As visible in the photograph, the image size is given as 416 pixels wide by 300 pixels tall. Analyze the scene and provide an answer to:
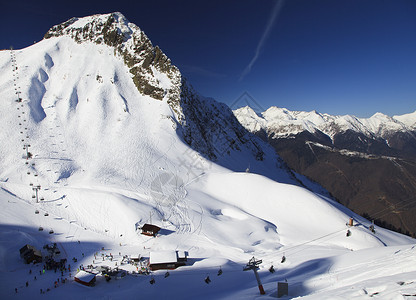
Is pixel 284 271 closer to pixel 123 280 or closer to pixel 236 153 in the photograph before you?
pixel 123 280

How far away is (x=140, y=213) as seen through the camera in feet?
135

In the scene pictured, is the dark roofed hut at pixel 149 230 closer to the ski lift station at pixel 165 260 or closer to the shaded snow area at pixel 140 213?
Answer: the shaded snow area at pixel 140 213

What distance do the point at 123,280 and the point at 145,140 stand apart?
4750 centimetres

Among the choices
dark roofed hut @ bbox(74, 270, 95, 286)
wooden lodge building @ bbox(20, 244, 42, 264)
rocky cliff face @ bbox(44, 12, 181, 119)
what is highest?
rocky cliff face @ bbox(44, 12, 181, 119)

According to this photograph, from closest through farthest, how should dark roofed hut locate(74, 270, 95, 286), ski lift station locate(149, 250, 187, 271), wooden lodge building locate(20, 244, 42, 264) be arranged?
1. dark roofed hut locate(74, 270, 95, 286)
2. wooden lodge building locate(20, 244, 42, 264)
3. ski lift station locate(149, 250, 187, 271)

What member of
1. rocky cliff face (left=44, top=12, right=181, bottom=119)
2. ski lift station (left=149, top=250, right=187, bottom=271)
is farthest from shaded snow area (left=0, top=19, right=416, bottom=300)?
rocky cliff face (left=44, top=12, right=181, bottom=119)

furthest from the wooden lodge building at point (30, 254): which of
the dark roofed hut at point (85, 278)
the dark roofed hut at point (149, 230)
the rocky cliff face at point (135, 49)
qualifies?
the rocky cliff face at point (135, 49)

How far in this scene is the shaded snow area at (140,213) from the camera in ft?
74.0

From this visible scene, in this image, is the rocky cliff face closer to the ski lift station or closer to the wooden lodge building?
the ski lift station

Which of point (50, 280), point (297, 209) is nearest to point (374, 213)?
point (297, 209)

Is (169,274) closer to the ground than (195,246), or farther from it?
closer to the ground

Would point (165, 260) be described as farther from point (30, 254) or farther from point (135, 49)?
point (135, 49)

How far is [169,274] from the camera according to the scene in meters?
27.4

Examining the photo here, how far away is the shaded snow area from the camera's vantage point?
74.0 feet
